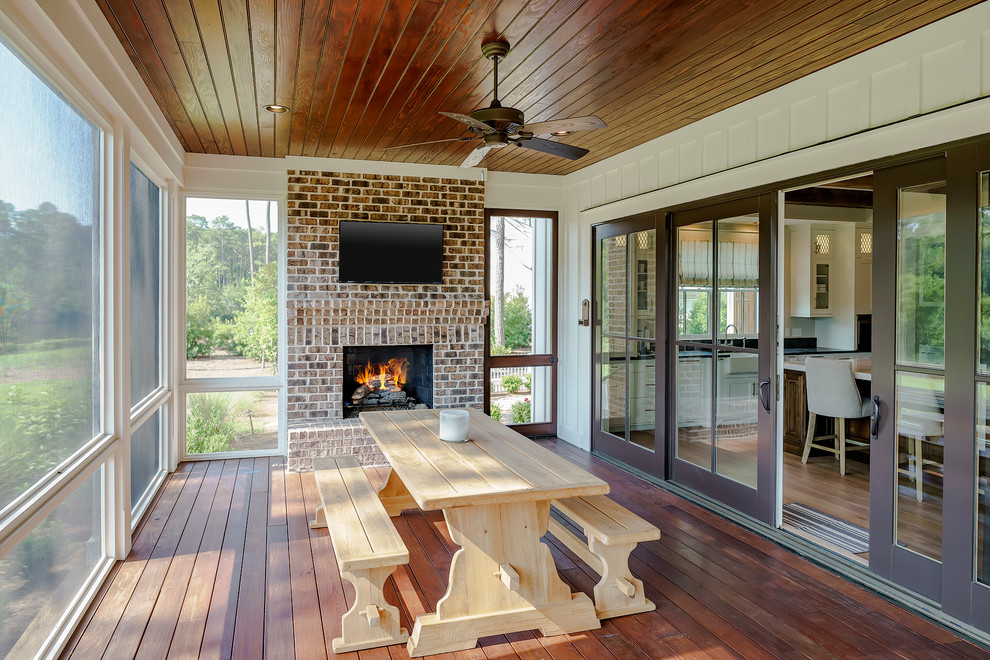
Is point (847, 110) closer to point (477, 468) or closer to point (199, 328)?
point (477, 468)

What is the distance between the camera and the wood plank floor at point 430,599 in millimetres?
2576

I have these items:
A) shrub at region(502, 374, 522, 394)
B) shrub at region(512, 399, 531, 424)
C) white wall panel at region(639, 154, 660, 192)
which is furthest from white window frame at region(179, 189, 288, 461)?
white wall panel at region(639, 154, 660, 192)

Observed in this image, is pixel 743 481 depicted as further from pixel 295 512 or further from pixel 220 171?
pixel 220 171

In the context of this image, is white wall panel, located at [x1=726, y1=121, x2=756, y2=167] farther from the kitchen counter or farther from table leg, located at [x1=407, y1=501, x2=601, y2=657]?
table leg, located at [x1=407, y1=501, x2=601, y2=657]

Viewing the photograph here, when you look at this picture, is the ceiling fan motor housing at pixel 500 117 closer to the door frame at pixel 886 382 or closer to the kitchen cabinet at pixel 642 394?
the door frame at pixel 886 382

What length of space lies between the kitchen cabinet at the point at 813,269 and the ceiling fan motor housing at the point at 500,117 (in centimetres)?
464

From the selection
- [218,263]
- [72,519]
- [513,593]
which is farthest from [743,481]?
[218,263]

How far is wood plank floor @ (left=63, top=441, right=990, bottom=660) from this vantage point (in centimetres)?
258

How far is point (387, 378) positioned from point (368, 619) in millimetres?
3422

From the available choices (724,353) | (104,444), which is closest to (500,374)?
(724,353)

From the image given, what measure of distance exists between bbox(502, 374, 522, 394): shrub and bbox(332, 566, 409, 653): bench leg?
3.78 metres

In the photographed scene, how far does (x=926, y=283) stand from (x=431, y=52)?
256cm

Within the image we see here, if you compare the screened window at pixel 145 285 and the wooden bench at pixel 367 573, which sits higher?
the screened window at pixel 145 285

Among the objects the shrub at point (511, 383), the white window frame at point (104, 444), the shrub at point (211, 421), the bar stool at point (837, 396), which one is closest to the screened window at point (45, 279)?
the white window frame at point (104, 444)
